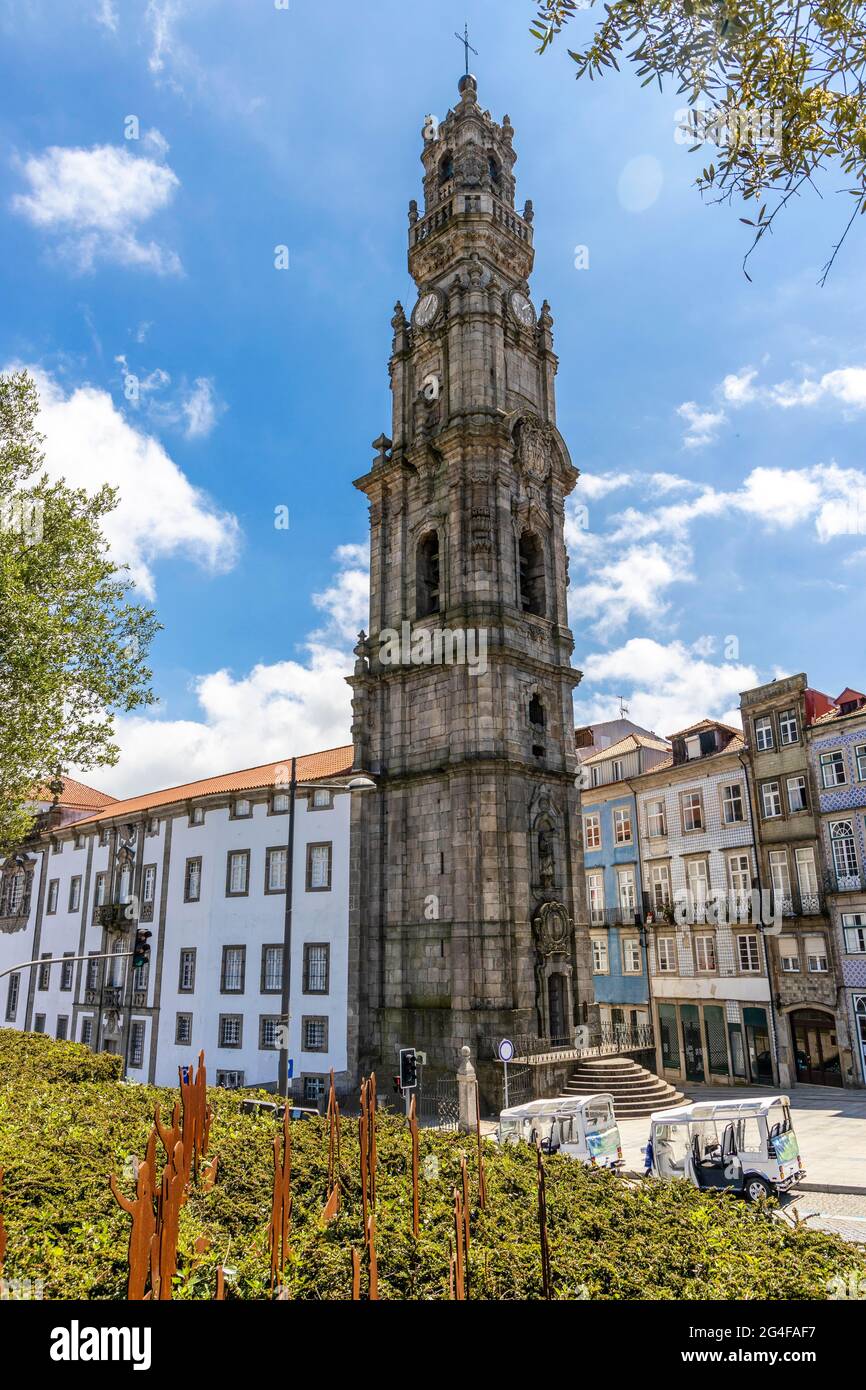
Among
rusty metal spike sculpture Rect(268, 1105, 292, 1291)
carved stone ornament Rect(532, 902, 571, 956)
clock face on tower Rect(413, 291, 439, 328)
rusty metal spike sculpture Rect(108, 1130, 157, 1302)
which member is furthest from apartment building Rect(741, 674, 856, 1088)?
rusty metal spike sculpture Rect(108, 1130, 157, 1302)

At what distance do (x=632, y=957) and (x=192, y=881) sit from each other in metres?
20.9

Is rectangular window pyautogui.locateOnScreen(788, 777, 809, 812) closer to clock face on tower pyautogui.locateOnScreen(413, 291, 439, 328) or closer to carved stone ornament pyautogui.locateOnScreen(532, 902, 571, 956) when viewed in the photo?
carved stone ornament pyautogui.locateOnScreen(532, 902, 571, 956)

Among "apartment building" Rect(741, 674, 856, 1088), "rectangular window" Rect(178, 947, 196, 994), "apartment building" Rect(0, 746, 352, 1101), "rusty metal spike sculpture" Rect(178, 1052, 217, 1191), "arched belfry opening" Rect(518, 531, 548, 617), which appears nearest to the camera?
"rusty metal spike sculpture" Rect(178, 1052, 217, 1191)

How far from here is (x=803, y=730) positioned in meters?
34.4

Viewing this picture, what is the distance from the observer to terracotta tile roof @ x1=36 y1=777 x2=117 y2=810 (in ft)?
172

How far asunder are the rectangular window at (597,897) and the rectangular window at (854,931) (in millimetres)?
13171

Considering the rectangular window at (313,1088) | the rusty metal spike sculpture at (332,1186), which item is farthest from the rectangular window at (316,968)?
the rusty metal spike sculpture at (332,1186)

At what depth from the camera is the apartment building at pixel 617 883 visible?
40.9 metres

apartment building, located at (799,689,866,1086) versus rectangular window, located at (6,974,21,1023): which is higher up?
apartment building, located at (799,689,866,1086)

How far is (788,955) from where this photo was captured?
33.7 metres

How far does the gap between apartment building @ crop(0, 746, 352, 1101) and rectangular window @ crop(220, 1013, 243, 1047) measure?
58 millimetres

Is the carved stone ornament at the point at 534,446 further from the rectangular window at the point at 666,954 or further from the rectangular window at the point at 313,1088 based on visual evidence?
the rectangular window at the point at 313,1088

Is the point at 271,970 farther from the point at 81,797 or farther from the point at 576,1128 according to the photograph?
the point at 81,797
